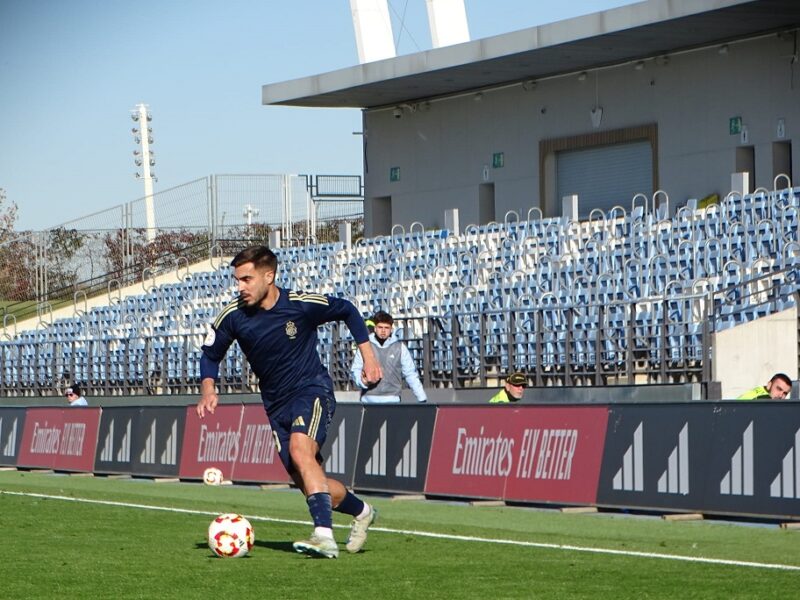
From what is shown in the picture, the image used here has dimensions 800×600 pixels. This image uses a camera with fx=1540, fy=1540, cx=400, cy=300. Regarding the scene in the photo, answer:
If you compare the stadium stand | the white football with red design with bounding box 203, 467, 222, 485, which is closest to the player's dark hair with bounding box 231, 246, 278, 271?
the white football with red design with bounding box 203, 467, 222, 485

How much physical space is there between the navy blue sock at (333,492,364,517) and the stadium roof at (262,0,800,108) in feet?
69.1

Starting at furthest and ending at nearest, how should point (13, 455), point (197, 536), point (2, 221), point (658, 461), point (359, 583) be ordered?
1. point (2, 221)
2. point (13, 455)
3. point (658, 461)
4. point (197, 536)
5. point (359, 583)

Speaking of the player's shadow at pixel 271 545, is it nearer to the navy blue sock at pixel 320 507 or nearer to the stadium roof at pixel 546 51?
the navy blue sock at pixel 320 507

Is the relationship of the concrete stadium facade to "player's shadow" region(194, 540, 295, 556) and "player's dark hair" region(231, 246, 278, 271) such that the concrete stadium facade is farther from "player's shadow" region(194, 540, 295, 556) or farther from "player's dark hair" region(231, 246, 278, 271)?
"player's dark hair" region(231, 246, 278, 271)

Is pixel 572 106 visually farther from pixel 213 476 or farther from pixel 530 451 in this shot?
pixel 530 451

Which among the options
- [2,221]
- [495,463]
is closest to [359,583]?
[495,463]

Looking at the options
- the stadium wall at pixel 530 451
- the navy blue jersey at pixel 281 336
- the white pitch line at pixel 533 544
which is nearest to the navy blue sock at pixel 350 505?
the navy blue jersey at pixel 281 336

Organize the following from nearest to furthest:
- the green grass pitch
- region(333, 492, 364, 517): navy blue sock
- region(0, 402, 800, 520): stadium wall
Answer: the green grass pitch → region(333, 492, 364, 517): navy blue sock → region(0, 402, 800, 520): stadium wall

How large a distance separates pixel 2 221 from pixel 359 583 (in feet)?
252

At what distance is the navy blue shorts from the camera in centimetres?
986

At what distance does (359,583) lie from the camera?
8.60 m

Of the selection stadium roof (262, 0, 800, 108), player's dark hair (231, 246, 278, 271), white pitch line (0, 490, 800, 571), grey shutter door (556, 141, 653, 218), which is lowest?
white pitch line (0, 490, 800, 571)

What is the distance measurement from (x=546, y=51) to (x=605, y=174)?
3.31 meters

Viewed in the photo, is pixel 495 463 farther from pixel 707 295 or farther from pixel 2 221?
pixel 2 221
